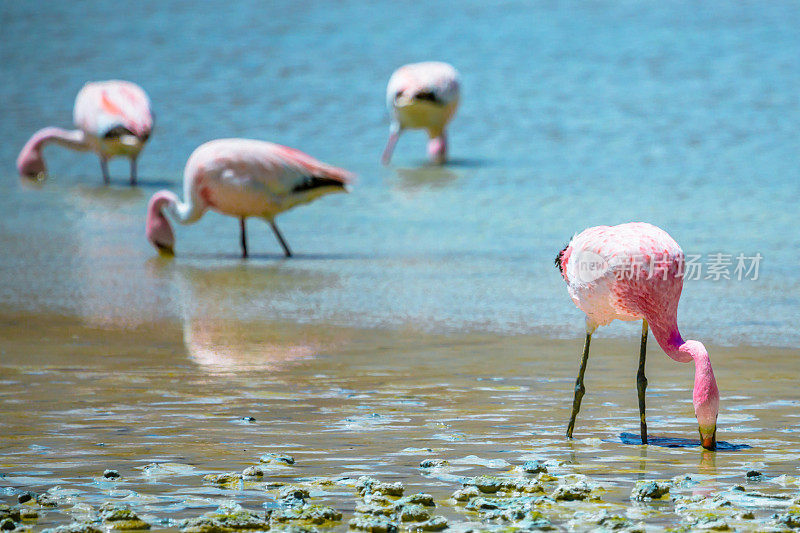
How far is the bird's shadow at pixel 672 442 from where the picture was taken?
5355 millimetres

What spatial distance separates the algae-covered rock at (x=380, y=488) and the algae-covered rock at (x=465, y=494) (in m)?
0.18

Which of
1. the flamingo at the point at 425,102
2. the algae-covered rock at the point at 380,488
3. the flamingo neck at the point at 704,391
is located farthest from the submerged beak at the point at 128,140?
the algae-covered rock at the point at 380,488

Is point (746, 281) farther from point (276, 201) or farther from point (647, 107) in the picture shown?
point (647, 107)

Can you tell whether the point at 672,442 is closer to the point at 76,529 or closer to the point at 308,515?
the point at 308,515

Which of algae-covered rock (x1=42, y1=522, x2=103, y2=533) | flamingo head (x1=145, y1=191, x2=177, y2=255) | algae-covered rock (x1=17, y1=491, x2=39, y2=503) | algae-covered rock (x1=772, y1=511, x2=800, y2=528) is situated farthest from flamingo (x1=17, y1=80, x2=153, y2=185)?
algae-covered rock (x1=772, y1=511, x2=800, y2=528)

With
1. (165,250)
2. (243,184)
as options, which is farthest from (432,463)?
(165,250)

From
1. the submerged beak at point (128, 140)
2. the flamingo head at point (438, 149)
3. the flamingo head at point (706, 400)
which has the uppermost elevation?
the submerged beak at point (128, 140)

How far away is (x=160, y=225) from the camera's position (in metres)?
11.1

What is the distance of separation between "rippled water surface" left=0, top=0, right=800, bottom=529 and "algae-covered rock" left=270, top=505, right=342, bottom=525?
0.72 ft

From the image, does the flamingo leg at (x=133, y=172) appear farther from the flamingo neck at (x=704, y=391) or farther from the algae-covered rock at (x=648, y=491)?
the algae-covered rock at (x=648, y=491)

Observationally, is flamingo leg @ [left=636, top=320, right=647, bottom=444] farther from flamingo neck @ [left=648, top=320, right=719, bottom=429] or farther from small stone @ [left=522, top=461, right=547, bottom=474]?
small stone @ [left=522, top=461, right=547, bottom=474]

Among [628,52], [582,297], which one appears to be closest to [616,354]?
[582,297]

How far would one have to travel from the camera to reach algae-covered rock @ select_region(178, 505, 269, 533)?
4184mm

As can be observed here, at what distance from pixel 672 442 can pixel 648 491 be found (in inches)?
38.6
